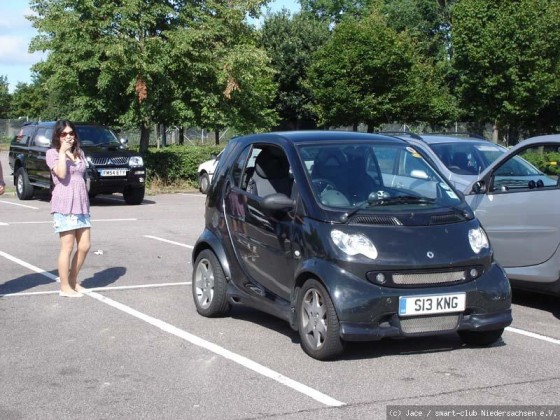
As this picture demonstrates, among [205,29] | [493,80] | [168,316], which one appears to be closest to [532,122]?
[493,80]

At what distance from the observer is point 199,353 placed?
666cm

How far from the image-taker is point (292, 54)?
47844 millimetres

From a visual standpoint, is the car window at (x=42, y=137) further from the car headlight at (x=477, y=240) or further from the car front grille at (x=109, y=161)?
the car headlight at (x=477, y=240)

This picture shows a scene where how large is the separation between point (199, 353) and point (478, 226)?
8.03ft

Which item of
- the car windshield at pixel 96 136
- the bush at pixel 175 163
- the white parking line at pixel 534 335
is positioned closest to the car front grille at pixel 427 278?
the white parking line at pixel 534 335

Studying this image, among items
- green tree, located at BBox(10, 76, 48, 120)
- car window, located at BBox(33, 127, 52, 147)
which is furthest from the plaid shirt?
green tree, located at BBox(10, 76, 48, 120)

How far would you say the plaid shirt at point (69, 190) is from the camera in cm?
872

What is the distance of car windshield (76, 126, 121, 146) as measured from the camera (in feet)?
65.9

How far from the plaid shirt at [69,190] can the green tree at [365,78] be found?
33.4 metres

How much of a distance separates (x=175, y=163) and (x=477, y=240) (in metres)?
19.1

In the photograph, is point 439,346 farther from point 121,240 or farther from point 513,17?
point 513,17

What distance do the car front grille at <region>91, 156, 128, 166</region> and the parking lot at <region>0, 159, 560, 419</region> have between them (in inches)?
377

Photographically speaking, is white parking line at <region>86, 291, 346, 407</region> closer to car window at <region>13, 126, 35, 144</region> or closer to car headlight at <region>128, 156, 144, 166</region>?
car headlight at <region>128, 156, 144, 166</region>

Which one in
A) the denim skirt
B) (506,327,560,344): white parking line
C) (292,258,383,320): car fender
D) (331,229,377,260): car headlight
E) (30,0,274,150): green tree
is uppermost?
(30,0,274,150): green tree
